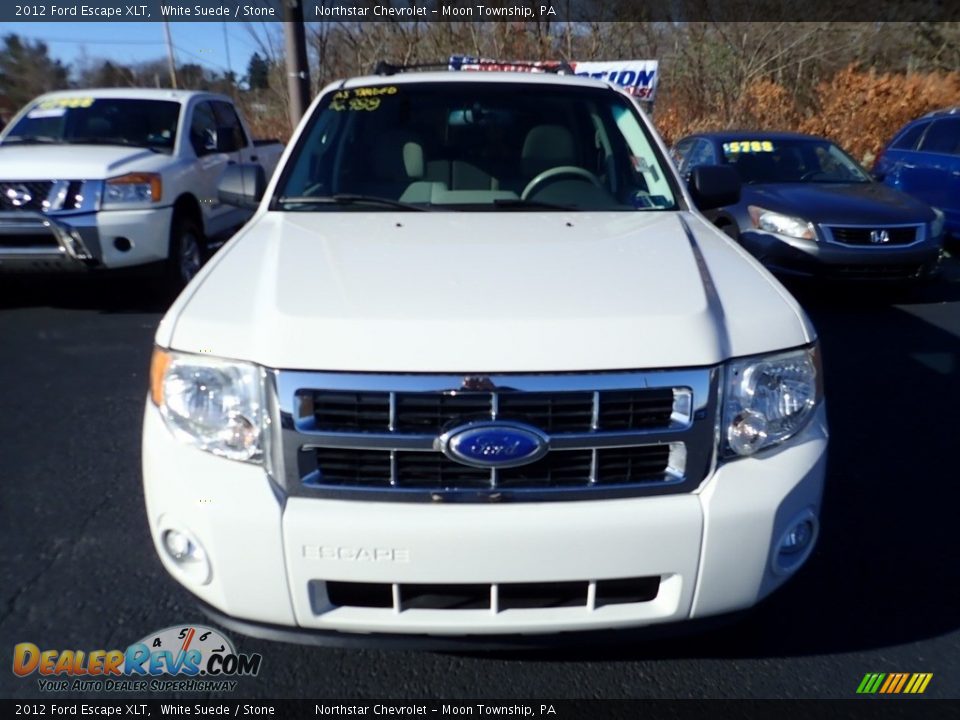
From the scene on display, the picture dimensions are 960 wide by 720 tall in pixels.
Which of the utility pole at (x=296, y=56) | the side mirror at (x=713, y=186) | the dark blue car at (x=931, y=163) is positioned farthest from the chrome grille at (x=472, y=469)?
the dark blue car at (x=931, y=163)

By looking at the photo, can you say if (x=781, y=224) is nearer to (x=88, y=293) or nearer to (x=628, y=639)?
(x=628, y=639)

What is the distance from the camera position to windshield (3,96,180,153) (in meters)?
7.27

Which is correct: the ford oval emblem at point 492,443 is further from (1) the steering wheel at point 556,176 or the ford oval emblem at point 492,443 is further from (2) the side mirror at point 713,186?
(2) the side mirror at point 713,186

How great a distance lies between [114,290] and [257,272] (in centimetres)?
573

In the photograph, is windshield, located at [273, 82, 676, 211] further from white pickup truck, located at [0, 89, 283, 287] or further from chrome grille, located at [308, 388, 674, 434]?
white pickup truck, located at [0, 89, 283, 287]

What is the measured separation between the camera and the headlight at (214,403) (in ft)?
6.83

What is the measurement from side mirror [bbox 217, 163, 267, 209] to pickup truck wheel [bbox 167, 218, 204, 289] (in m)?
2.97

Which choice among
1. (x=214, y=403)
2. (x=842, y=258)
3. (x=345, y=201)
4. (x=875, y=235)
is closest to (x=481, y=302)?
(x=214, y=403)

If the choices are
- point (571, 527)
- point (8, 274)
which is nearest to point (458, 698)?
point (571, 527)

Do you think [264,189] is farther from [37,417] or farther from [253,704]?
[253,704]

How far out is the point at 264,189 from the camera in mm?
3781

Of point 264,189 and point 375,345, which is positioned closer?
point 375,345

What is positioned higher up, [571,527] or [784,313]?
[784,313]

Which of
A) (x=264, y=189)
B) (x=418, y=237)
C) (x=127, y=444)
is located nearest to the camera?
(x=418, y=237)
